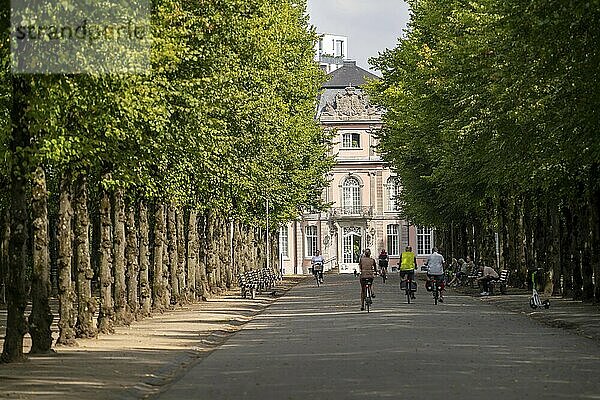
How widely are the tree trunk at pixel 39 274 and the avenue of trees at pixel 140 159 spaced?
0.08ft

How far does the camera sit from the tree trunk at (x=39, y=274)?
23.5 m

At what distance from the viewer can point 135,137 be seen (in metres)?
27.1

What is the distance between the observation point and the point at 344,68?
145m

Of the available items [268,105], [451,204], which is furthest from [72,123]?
[451,204]

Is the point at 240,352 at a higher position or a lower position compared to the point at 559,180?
lower

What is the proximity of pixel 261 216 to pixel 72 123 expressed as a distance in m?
40.4

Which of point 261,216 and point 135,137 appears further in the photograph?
point 261,216

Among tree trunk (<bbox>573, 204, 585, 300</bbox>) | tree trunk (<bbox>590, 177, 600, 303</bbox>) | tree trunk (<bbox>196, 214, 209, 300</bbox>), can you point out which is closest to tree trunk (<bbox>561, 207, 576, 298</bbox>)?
tree trunk (<bbox>573, 204, 585, 300</bbox>)

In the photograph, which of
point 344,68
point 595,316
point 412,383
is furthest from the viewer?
point 344,68

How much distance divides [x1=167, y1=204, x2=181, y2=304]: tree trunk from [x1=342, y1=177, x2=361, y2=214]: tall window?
87881 mm

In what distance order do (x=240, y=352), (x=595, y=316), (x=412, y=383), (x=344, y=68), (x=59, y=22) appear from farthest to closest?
(x=344, y=68), (x=595, y=316), (x=240, y=352), (x=59, y=22), (x=412, y=383)

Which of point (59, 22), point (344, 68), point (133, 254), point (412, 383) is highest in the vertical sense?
point (344, 68)

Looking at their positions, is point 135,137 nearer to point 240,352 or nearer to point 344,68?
point 240,352

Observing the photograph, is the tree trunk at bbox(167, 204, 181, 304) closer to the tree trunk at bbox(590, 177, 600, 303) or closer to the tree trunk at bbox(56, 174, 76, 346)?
the tree trunk at bbox(590, 177, 600, 303)
